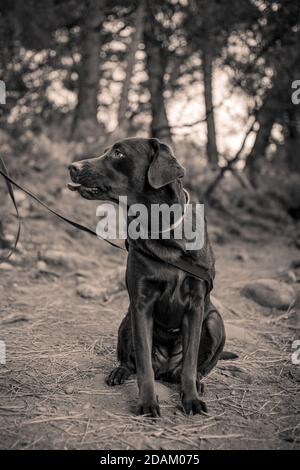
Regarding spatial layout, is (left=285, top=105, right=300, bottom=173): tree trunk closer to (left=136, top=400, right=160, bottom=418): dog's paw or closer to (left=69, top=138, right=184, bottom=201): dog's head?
(left=69, top=138, right=184, bottom=201): dog's head

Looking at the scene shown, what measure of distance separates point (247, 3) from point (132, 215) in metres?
7.01

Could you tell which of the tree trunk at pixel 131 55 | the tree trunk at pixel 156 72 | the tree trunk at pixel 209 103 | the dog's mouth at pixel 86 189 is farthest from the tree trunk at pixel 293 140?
the dog's mouth at pixel 86 189

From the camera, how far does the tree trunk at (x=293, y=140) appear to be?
9.63 meters

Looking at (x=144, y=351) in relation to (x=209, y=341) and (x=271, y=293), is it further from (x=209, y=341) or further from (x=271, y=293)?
(x=271, y=293)

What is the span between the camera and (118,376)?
3.05 metres

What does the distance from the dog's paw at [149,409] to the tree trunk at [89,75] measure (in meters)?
6.65

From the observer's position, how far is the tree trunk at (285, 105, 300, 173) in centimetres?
963

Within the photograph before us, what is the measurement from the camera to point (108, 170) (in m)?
2.99

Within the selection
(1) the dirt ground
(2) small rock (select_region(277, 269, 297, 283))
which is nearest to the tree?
(2) small rock (select_region(277, 269, 297, 283))

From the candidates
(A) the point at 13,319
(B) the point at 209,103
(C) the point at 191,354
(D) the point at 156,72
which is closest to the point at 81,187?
(C) the point at 191,354

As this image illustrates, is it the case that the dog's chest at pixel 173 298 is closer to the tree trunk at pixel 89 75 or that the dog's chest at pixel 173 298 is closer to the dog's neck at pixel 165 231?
the dog's neck at pixel 165 231

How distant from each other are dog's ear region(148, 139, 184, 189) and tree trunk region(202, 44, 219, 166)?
16.7 ft

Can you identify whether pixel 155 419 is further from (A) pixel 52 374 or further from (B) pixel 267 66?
(B) pixel 267 66
